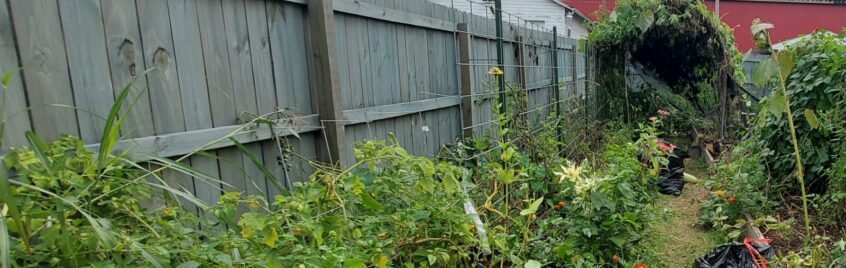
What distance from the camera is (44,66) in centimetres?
114

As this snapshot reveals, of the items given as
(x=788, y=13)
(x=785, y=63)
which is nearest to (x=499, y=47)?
(x=785, y=63)

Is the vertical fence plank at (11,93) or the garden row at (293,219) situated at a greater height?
the vertical fence plank at (11,93)

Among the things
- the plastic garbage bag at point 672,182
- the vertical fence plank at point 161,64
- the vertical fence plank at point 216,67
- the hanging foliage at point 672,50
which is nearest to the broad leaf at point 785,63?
the plastic garbage bag at point 672,182

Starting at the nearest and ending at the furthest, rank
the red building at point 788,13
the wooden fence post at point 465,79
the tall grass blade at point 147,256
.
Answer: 1. the tall grass blade at point 147,256
2. the wooden fence post at point 465,79
3. the red building at point 788,13

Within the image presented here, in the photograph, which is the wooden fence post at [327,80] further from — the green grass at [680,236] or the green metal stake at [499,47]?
the green grass at [680,236]

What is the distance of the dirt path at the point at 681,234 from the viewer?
3.06 metres

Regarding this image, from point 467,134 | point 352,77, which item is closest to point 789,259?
point 467,134

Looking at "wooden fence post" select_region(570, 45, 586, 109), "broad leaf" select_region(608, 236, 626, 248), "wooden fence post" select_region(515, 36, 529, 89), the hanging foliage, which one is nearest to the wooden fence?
"broad leaf" select_region(608, 236, 626, 248)

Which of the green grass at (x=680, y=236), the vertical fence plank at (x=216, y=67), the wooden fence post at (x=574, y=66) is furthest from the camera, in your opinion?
the wooden fence post at (x=574, y=66)

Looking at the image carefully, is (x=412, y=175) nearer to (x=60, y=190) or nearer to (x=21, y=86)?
(x=60, y=190)

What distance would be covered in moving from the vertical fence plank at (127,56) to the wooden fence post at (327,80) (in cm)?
70

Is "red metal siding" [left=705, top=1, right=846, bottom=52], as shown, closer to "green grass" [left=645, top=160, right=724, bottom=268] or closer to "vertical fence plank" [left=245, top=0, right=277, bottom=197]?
"green grass" [left=645, top=160, right=724, bottom=268]

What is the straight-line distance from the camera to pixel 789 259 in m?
2.53

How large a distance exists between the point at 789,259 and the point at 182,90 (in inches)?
118
